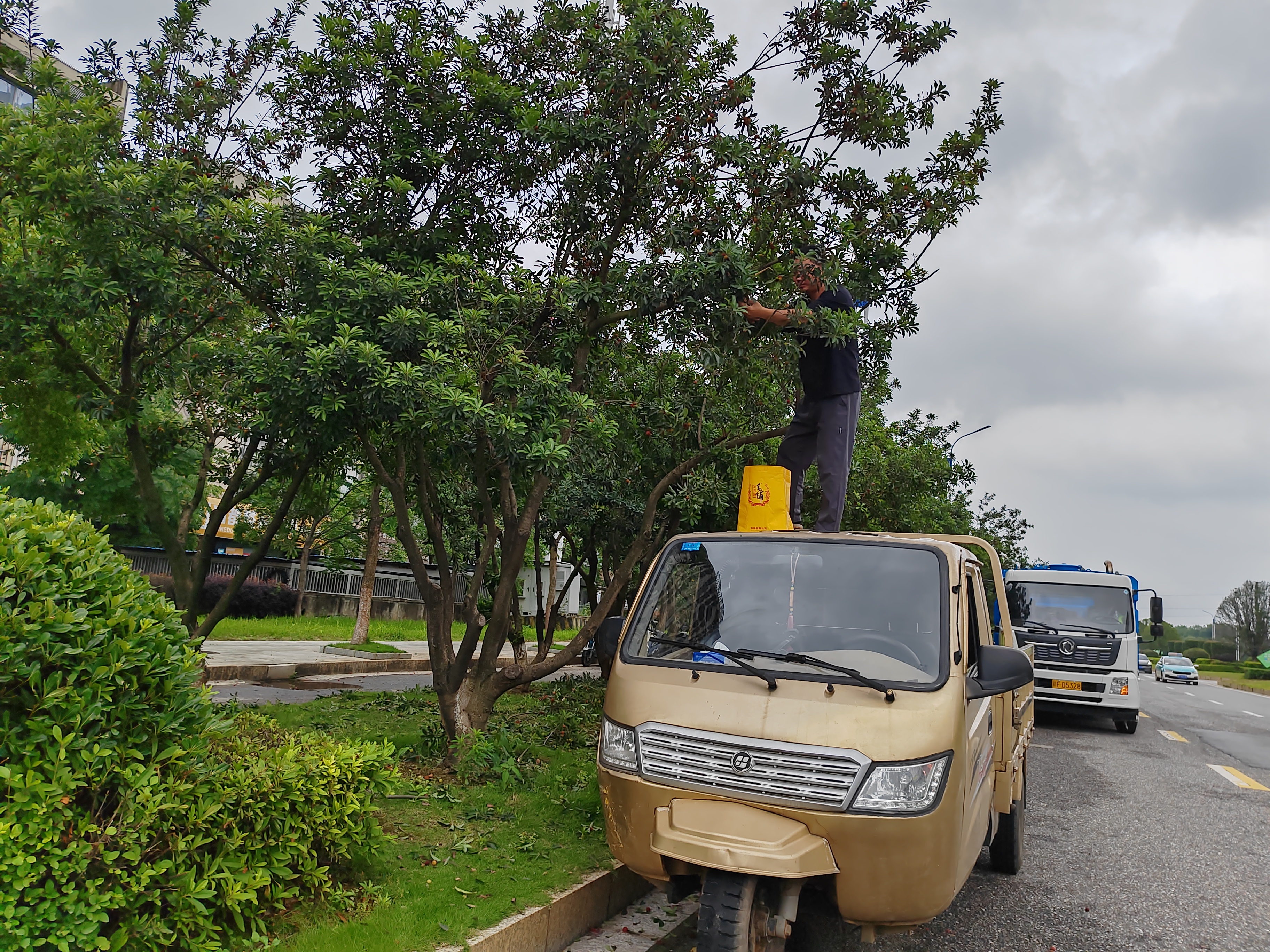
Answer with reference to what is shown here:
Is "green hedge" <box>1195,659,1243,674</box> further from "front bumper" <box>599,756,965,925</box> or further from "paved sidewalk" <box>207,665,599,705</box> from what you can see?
"front bumper" <box>599,756,965,925</box>

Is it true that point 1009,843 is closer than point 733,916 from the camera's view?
No

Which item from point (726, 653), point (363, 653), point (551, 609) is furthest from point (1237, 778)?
point (363, 653)

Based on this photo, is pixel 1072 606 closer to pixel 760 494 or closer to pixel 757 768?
pixel 760 494

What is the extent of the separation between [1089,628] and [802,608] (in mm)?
12224

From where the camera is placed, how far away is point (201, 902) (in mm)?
3164

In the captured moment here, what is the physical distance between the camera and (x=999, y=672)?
394cm

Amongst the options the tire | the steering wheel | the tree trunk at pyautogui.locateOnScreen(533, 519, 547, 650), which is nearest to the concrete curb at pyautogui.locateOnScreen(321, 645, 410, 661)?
the tree trunk at pyautogui.locateOnScreen(533, 519, 547, 650)

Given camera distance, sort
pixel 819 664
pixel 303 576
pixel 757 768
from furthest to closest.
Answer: pixel 303 576, pixel 819 664, pixel 757 768

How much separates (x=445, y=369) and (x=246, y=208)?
7.43 ft

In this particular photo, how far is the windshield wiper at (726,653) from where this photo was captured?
375 cm

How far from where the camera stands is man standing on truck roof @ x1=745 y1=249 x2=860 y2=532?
614 cm

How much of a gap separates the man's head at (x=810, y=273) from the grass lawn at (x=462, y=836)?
3.87 m

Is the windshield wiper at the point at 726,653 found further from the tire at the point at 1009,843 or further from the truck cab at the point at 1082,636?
the truck cab at the point at 1082,636

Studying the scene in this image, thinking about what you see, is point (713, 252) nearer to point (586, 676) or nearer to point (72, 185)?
point (72, 185)
